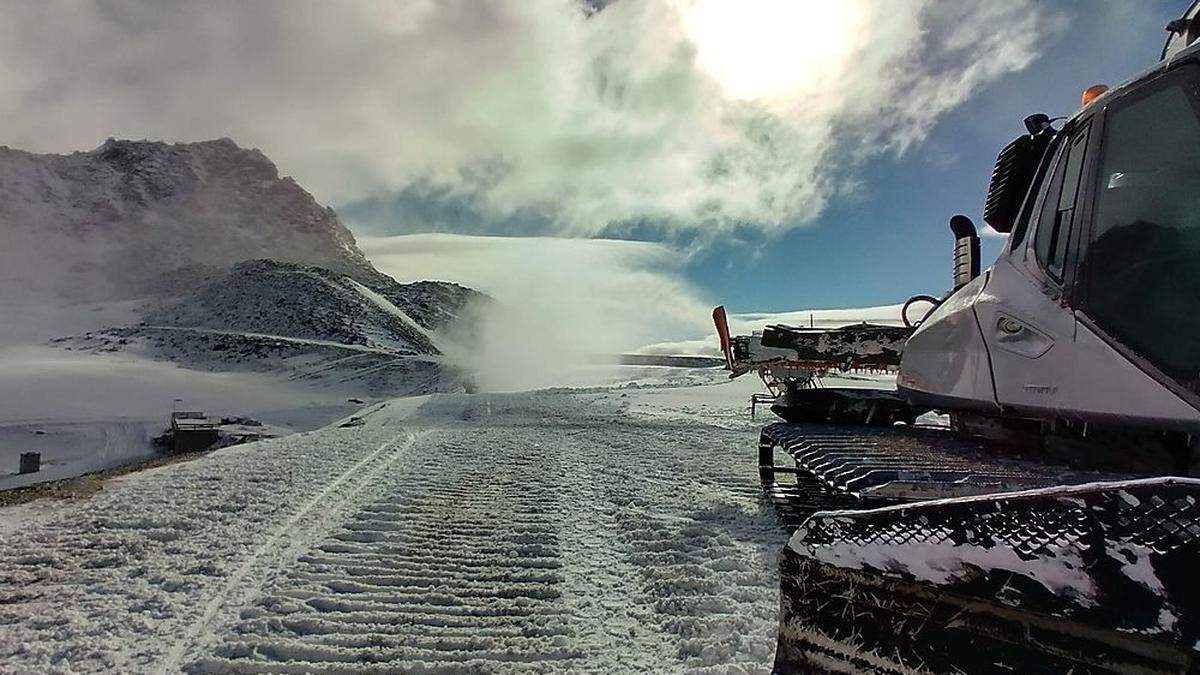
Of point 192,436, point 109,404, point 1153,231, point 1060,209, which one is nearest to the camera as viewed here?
point 1153,231

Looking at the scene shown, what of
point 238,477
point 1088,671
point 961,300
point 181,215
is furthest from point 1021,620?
point 181,215

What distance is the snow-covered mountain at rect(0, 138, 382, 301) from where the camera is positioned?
10900 centimetres

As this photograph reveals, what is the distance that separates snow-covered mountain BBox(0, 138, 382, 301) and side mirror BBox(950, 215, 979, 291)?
11872cm

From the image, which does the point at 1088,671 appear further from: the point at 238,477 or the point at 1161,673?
the point at 238,477

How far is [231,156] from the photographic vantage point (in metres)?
177

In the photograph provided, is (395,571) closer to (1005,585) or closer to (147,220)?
(1005,585)

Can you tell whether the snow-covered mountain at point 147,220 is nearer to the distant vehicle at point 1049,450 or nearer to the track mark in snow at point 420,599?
the track mark in snow at point 420,599

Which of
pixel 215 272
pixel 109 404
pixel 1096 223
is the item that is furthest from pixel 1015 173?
pixel 215 272

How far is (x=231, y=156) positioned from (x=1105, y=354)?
205 metres

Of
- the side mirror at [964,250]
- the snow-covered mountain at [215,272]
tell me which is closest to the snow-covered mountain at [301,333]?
the snow-covered mountain at [215,272]

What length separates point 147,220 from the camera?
135m

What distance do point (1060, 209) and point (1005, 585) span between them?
192 centimetres

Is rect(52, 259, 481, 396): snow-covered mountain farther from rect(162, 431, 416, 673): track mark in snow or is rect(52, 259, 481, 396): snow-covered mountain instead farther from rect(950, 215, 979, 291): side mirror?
rect(950, 215, 979, 291): side mirror

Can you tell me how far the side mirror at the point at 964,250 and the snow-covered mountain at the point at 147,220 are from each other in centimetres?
11872
